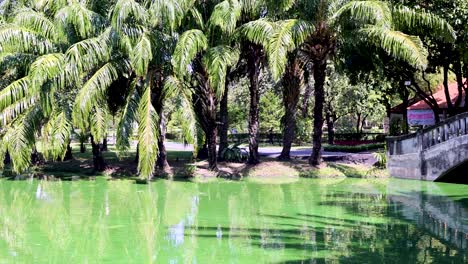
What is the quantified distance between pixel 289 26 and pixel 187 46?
372 centimetres

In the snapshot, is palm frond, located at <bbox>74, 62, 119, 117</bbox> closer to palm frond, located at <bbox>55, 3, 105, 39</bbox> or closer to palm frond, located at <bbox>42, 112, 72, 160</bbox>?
palm frond, located at <bbox>42, 112, 72, 160</bbox>

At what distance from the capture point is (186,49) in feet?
61.2

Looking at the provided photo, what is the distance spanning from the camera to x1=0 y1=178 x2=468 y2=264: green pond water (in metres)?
8.98

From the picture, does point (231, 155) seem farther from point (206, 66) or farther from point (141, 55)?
point (141, 55)

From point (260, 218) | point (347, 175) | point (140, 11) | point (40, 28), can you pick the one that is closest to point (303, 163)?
point (347, 175)

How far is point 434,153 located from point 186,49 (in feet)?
30.7

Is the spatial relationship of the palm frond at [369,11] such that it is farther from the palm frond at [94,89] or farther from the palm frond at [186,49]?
the palm frond at [94,89]

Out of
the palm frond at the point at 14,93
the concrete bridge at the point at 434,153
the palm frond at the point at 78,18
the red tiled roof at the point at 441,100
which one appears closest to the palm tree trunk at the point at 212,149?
the palm frond at the point at 78,18

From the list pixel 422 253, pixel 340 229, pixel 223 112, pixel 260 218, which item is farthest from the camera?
pixel 223 112

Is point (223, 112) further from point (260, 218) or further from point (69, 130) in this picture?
point (260, 218)

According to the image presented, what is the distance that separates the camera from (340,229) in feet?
36.3

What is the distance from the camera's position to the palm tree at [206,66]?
18.8 m

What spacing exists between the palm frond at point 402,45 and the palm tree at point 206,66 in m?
5.32

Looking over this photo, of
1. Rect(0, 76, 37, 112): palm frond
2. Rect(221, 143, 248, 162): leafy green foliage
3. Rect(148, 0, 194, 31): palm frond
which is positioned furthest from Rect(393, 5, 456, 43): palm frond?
Rect(0, 76, 37, 112): palm frond
